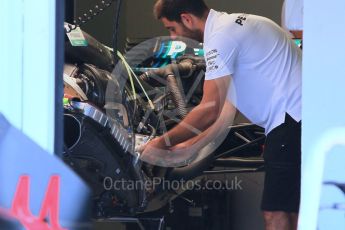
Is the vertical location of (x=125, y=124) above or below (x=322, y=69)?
below

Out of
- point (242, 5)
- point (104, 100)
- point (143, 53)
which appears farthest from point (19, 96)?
point (242, 5)

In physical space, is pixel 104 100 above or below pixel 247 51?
below

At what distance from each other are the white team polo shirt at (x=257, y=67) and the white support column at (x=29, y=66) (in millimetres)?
1555

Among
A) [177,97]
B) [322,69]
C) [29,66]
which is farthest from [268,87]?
[29,66]

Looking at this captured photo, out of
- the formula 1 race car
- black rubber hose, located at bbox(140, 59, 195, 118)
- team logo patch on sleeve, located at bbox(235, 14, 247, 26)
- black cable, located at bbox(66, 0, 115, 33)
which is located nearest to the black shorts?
team logo patch on sleeve, located at bbox(235, 14, 247, 26)

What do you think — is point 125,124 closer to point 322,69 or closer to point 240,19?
point 240,19

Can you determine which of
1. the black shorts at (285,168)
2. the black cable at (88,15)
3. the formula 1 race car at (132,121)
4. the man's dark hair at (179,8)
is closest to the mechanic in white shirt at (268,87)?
the black shorts at (285,168)

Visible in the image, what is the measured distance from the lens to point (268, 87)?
331 centimetres

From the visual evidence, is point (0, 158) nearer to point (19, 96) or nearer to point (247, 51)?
point (19, 96)

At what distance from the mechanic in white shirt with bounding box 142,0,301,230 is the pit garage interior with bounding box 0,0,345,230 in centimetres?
37

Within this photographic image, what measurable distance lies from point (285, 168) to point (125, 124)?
823 mm

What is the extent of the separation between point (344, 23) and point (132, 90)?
78.4 inches

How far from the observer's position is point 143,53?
4430 mm

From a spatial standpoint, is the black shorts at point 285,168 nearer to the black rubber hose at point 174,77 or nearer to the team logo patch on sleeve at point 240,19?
the team logo patch on sleeve at point 240,19
